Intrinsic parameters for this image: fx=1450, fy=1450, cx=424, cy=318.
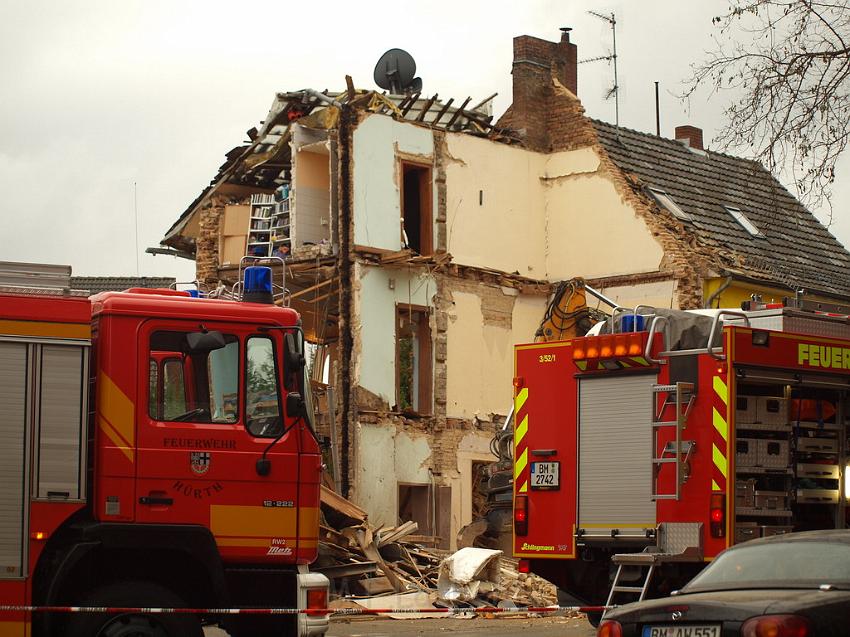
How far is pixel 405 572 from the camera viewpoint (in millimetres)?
22062

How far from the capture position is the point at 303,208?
28.1 metres

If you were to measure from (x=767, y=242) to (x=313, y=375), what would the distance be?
10351mm

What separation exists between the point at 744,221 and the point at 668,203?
253cm

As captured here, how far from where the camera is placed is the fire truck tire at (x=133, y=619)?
9992 mm

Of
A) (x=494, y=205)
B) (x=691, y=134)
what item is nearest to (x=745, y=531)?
(x=494, y=205)

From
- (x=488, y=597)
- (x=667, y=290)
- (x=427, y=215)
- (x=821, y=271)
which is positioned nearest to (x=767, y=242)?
(x=821, y=271)

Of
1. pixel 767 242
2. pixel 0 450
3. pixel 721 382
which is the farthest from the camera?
pixel 767 242

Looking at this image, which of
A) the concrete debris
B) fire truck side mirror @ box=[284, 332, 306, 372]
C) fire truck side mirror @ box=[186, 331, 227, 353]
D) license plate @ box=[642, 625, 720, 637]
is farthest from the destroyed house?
license plate @ box=[642, 625, 720, 637]

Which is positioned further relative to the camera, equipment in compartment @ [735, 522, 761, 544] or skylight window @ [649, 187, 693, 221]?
skylight window @ [649, 187, 693, 221]

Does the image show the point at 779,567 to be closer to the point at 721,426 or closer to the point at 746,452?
the point at 721,426

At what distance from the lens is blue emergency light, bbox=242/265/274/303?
36.8 feet

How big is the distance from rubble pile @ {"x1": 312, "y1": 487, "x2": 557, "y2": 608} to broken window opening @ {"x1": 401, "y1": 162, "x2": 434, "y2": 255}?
7614mm

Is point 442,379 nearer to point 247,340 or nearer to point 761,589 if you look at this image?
point 247,340

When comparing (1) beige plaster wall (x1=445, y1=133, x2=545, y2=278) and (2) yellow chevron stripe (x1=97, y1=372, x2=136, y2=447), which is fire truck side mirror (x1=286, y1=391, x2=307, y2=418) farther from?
(1) beige plaster wall (x1=445, y1=133, x2=545, y2=278)
